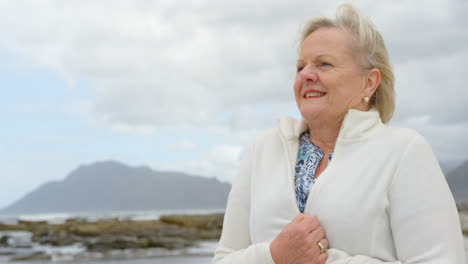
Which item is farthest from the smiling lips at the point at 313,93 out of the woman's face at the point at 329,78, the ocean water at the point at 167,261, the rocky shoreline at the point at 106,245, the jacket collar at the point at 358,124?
the rocky shoreline at the point at 106,245

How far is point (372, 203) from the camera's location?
1395mm

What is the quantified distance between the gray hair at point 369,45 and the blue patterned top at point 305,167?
0.83ft

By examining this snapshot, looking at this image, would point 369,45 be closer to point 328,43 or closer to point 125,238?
point 328,43

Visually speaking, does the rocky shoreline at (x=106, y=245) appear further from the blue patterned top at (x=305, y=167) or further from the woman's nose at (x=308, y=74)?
the woman's nose at (x=308, y=74)

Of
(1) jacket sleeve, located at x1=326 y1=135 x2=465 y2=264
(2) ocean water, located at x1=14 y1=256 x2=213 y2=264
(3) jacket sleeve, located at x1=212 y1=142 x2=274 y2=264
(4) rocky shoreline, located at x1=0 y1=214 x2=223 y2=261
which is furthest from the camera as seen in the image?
(4) rocky shoreline, located at x1=0 y1=214 x2=223 y2=261

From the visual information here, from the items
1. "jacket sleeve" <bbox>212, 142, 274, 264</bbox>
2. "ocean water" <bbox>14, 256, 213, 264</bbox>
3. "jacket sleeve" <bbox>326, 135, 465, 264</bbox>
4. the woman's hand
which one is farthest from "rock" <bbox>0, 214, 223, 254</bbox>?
"jacket sleeve" <bbox>326, 135, 465, 264</bbox>

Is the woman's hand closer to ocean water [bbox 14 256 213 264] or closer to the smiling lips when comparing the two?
the smiling lips

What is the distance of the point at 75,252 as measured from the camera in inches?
382

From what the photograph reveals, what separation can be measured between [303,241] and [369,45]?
2.11ft

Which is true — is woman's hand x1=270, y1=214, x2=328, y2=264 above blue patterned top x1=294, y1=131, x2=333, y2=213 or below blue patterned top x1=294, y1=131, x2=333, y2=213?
below

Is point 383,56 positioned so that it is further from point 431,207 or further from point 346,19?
point 431,207

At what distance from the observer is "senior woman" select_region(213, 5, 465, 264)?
139cm

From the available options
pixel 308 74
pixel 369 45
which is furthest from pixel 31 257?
pixel 369 45

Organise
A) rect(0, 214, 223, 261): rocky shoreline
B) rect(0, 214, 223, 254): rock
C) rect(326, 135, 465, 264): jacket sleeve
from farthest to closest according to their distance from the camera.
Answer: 1. rect(0, 214, 223, 254): rock
2. rect(0, 214, 223, 261): rocky shoreline
3. rect(326, 135, 465, 264): jacket sleeve
